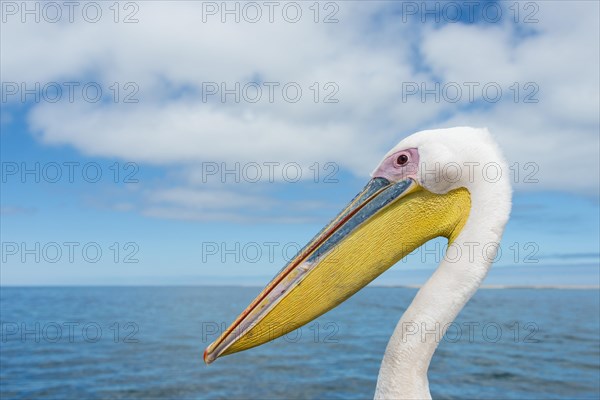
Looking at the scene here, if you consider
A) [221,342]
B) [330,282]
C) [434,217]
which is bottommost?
[221,342]

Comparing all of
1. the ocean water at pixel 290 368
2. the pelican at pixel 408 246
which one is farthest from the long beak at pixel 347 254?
the ocean water at pixel 290 368

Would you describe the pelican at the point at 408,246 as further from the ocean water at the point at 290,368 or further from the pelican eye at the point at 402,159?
the ocean water at the point at 290,368

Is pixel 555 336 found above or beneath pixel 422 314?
beneath

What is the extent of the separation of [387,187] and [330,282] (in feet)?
2.56

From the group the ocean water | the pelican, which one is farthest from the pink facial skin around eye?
the ocean water

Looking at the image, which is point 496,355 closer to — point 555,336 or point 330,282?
point 555,336

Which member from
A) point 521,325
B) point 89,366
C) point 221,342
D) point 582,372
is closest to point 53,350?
point 89,366

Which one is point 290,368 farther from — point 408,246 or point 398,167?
point 398,167

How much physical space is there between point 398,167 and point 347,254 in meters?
0.70

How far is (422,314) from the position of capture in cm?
322

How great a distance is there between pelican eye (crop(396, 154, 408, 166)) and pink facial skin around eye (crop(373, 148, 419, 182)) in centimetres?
1

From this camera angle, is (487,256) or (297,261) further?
(297,261)

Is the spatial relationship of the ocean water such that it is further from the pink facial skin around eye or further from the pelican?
the pink facial skin around eye

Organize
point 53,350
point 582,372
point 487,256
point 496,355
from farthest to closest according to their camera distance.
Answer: point 53,350 → point 496,355 → point 582,372 → point 487,256
